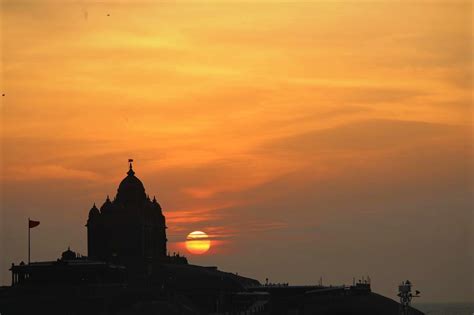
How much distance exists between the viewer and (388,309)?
7687 inches

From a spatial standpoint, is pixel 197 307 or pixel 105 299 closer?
pixel 105 299

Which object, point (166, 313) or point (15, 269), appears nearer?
point (166, 313)

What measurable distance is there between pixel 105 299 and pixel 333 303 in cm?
3088

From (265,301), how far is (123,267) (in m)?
19.5

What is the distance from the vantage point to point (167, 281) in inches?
7864

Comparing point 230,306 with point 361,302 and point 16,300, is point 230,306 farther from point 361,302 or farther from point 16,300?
point 16,300

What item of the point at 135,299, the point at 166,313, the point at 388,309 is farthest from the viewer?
the point at 388,309

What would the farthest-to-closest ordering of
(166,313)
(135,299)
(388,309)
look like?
1. (388,309)
2. (135,299)
3. (166,313)

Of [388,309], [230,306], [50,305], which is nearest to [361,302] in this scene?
[388,309]

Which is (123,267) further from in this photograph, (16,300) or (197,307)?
(16,300)

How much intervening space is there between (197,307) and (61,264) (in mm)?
20918

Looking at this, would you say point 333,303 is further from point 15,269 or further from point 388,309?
point 15,269

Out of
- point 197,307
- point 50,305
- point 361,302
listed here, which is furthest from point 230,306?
point 50,305

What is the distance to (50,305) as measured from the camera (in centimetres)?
17575
